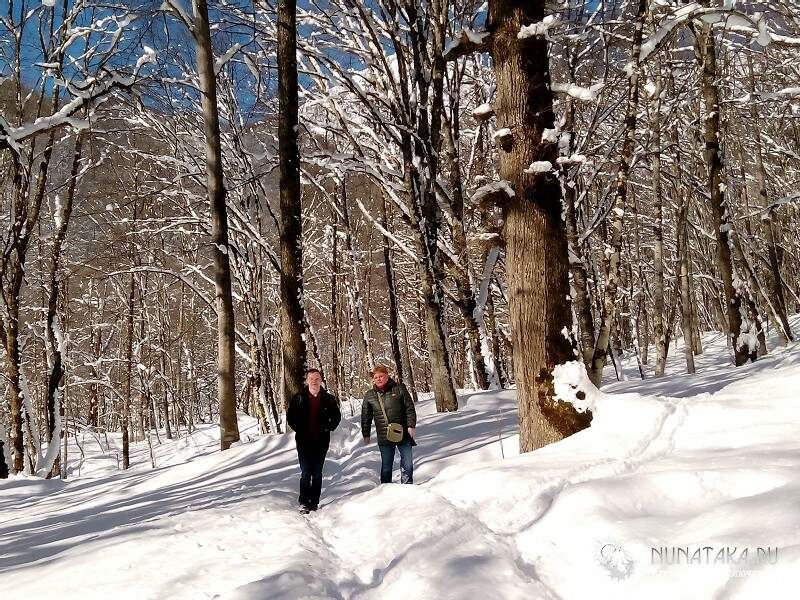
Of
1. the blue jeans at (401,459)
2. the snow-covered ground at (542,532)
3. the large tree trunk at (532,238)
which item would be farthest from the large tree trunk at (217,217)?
the large tree trunk at (532,238)

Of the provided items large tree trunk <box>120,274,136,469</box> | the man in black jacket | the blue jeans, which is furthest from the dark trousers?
large tree trunk <box>120,274,136,469</box>

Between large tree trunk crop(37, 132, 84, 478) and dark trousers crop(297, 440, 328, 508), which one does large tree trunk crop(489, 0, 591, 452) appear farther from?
large tree trunk crop(37, 132, 84, 478)

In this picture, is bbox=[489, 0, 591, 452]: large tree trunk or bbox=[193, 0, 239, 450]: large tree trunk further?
bbox=[193, 0, 239, 450]: large tree trunk

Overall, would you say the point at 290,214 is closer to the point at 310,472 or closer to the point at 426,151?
the point at 426,151

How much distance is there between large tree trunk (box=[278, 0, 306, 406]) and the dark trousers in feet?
7.04

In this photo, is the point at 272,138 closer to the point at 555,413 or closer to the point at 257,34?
the point at 257,34

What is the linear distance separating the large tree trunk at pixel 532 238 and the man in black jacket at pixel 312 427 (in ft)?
6.54

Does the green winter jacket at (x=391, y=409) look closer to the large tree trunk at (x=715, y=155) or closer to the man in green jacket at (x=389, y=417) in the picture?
the man in green jacket at (x=389, y=417)

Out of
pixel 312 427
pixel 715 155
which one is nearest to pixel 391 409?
pixel 312 427

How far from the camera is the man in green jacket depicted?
19.0 feet

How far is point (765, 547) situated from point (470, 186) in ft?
40.3

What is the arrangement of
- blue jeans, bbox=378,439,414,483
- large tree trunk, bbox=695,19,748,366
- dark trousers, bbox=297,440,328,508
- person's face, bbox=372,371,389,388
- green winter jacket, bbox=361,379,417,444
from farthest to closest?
large tree trunk, bbox=695,19,748,366, person's face, bbox=372,371,389,388, green winter jacket, bbox=361,379,417,444, blue jeans, bbox=378,439,414,483, dark trousers, bbox=297,440,328,508

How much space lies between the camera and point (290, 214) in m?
7.88

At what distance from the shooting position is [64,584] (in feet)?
10.1
